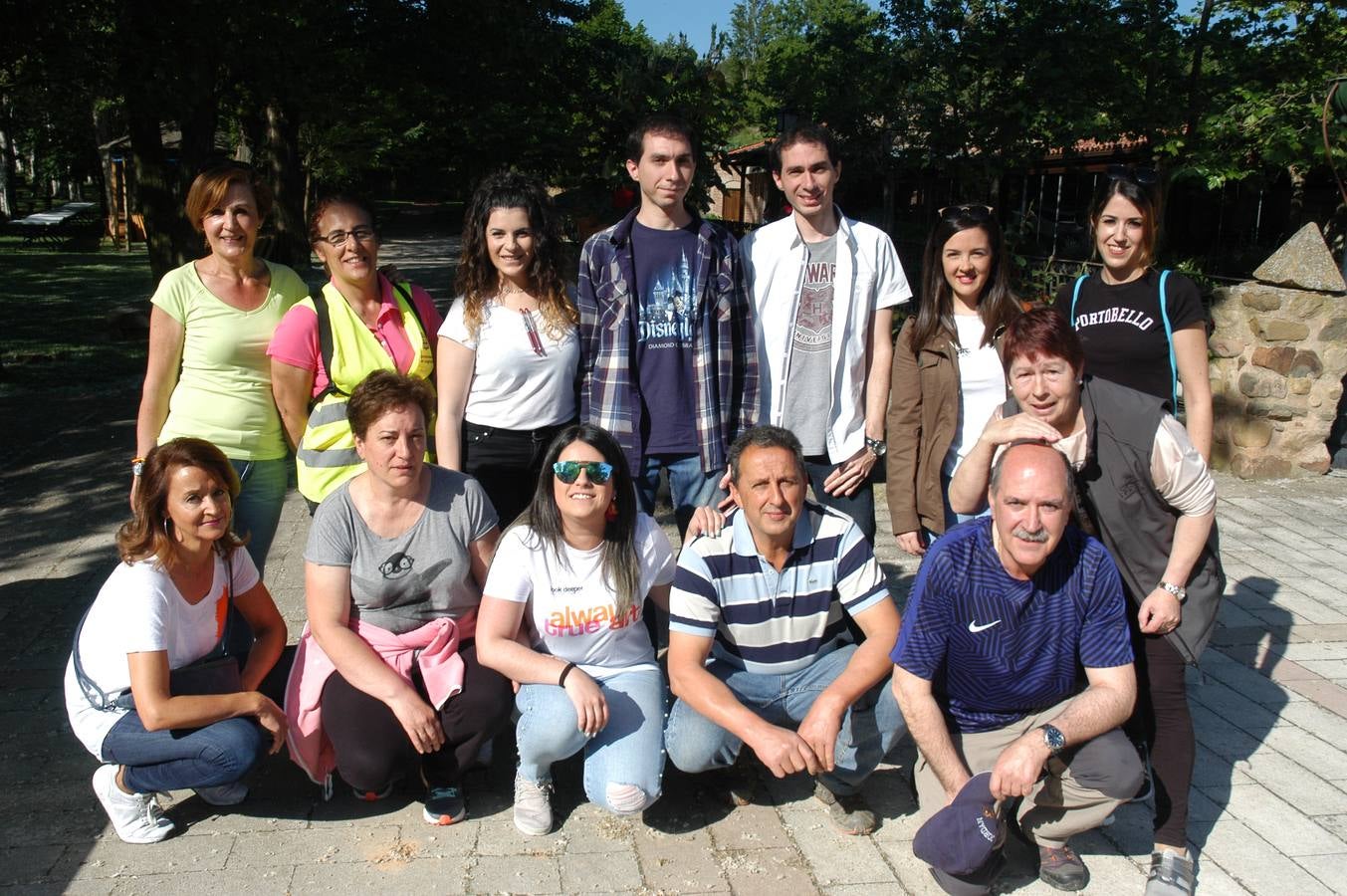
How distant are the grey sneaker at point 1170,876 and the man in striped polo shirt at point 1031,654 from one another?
174mm

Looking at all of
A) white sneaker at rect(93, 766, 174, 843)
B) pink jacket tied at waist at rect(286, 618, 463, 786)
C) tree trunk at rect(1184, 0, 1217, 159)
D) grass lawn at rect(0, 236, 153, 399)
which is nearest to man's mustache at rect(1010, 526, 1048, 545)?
pink jacket tied at waist at rect(286, 618, 463, 786)

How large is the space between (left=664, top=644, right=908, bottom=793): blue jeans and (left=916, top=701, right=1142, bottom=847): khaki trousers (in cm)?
19

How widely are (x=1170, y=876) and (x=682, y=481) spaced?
1.82 meters

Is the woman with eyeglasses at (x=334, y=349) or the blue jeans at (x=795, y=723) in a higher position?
the woman with eyeglasses at (x=334, y=349)

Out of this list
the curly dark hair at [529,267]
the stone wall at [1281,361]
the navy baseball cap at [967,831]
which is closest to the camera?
the navy baseball cap at [967,831]

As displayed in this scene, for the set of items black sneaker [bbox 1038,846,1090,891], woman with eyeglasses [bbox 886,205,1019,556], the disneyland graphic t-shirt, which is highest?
woman with eyeglasses [bbox 886,205,1019,556]

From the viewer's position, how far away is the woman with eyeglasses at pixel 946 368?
3.37 m

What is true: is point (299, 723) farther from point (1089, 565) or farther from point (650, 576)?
point (1089, 565)

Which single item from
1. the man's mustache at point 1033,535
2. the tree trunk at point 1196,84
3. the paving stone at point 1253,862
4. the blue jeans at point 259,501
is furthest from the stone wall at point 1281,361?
the blue jeans at point 259,501

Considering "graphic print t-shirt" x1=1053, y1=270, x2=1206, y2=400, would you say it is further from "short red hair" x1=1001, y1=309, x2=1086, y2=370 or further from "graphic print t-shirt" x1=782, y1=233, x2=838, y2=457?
"graphic print t-shirt" x1=782, y1=233, x2=838, y2=457

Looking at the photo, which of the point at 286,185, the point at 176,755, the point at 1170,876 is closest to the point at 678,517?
the point at 176,755

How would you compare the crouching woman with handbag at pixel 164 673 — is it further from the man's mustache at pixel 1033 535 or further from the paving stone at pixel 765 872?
the man's mustache at pixel 1033 535

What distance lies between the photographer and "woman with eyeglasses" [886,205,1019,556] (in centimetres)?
337

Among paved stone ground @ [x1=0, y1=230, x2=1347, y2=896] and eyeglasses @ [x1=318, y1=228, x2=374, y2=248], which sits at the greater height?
eyeglasses @ [x1=318, y1=228, x2=374, y2=248]
